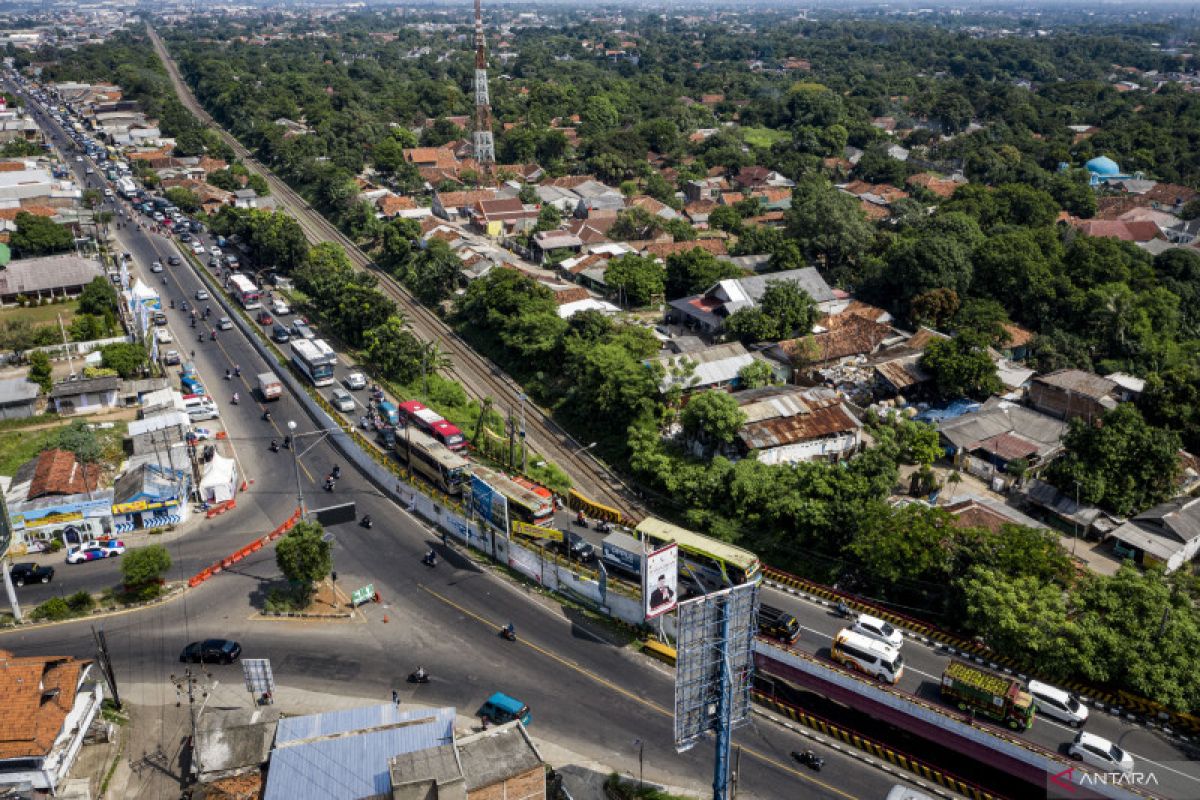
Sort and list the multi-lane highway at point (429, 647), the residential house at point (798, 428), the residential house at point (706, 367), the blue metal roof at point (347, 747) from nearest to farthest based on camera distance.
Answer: the blue metal roof at point (347, 747) → the multi-lane highway at point (429, 647) → the residential house at point (798, 428) → the residential house at point (706, 367)

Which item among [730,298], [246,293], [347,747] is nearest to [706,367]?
[730,298]

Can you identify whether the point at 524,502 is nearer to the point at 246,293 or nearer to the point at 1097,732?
the point at 1097,732

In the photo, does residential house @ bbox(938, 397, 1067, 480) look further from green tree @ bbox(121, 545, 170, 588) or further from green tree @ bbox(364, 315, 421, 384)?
green tree @ bbox(121, 545, 170, 588)

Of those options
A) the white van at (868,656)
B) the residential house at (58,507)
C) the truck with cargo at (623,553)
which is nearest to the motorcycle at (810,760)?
the white van at (868,656)

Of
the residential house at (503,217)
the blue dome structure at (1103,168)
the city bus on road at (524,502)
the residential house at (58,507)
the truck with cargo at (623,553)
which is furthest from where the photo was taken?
the blue dome structure at (1103,168)

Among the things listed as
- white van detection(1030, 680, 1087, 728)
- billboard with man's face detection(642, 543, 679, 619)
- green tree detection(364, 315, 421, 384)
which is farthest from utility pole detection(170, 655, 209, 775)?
white van detection(1030, 680, 1087, 728)

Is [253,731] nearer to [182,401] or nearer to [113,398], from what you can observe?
[182,401]

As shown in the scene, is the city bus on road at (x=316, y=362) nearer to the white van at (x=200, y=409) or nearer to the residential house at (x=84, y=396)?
the white van at (x=200, y=409)
